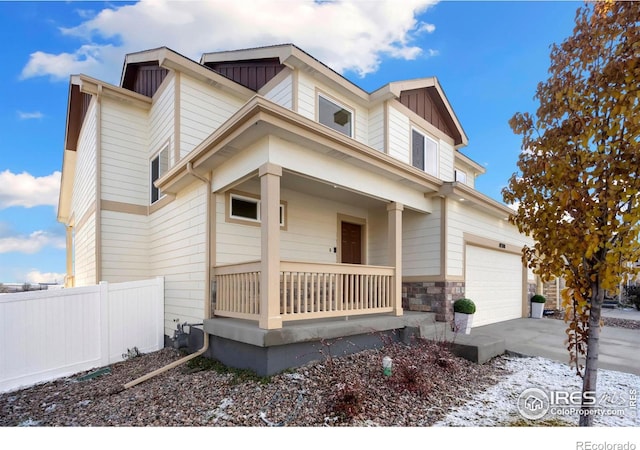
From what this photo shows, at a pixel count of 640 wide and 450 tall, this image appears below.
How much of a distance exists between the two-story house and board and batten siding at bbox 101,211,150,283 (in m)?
0.03

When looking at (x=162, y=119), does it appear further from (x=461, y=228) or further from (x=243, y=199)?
(x=461, y=228)

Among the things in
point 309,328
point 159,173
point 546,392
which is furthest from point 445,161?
point 159,173

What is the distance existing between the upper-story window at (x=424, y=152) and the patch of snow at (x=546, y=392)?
5.30 meters

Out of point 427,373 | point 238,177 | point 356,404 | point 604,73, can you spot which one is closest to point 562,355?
point 427,373

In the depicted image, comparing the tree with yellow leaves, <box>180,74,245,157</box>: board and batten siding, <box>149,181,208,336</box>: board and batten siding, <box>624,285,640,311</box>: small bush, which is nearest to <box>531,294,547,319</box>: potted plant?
<box>624,285,640,311</box>: small bush

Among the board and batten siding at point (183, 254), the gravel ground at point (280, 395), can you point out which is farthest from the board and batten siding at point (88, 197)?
the gravel ground at point (280, 395)

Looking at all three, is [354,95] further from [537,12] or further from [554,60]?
[554,60]

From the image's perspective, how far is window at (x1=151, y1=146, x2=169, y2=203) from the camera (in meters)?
→ 7.90

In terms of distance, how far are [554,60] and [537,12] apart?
71.0 inches

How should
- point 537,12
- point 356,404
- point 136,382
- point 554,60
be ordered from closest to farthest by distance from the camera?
point 554,60 < point 356,404 < point 537,12 < point 136,382

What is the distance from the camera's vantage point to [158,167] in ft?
27.1

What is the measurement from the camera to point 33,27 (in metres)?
6.11

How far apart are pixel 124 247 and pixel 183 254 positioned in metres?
2.39

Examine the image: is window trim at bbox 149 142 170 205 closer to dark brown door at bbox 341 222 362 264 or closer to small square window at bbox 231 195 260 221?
small square window at bbox 231 195 260 221
